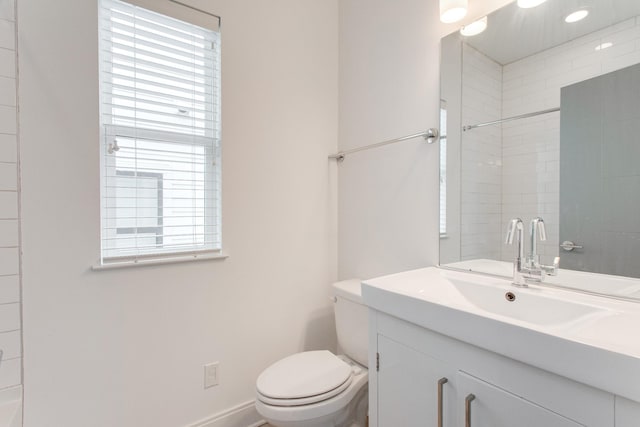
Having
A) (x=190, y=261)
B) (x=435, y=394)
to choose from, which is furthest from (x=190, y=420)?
(x=435, y=394)

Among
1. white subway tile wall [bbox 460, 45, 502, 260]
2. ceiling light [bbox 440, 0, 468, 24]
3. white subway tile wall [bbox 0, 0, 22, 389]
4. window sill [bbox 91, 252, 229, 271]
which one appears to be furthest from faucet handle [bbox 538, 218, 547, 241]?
white subway tile wall [bbox 0, 0, 22, 389]

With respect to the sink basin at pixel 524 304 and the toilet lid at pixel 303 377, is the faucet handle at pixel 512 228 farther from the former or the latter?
the toilet lid at pixel 303 377

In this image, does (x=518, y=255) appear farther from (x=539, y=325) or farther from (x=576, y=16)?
(x=576, y=16)

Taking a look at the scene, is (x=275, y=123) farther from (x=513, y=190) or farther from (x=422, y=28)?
(x=513, y=190)

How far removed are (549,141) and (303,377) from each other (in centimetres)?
129

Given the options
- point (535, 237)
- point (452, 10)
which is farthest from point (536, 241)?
point (452, 10)

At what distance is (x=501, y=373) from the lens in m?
0.70

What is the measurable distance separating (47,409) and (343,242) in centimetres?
147

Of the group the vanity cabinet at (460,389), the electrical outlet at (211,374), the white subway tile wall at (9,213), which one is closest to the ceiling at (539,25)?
the vanity cabinet at (460,389)

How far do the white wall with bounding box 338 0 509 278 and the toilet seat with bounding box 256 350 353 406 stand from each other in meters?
0.54

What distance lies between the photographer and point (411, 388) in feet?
3.05

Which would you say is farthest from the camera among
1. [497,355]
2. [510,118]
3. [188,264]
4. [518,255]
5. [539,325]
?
[188,264]

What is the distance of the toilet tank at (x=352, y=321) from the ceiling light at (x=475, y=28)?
3.99 feet

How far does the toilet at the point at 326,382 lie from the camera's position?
1128 millimetres
